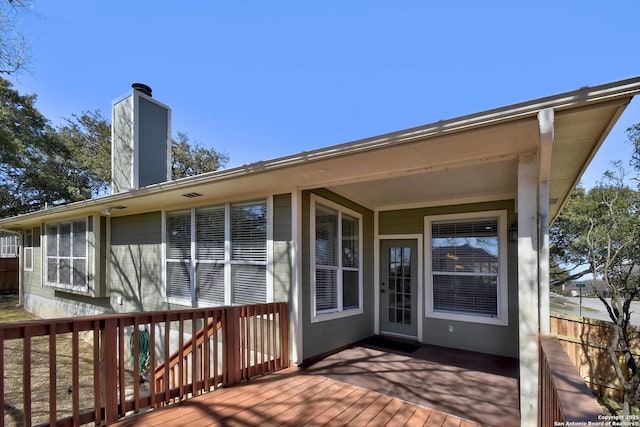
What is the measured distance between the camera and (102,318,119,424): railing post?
2.55m

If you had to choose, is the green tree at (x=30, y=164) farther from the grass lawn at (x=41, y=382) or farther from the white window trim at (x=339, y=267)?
the white window trim at (x=339, y=267)

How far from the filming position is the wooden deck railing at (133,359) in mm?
2297

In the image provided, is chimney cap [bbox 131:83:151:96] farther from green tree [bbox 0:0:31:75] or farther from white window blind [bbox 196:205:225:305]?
white window blind [bbox 196:205:225:305]

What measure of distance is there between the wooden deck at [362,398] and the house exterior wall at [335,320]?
1.09 ft

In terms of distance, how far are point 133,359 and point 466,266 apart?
4.62m

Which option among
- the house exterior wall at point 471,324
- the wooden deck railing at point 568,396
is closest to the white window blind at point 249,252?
the house exterior wall at point 471,324

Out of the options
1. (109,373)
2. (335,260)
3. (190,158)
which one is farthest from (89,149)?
(109,373)

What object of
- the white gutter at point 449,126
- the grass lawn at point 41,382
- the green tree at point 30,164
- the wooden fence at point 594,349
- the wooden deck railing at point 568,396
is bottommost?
the grass lawn at point 41,382

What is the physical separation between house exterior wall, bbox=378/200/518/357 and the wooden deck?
20.6 inches

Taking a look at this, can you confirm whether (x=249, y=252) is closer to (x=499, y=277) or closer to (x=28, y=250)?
(x=499, y=277)

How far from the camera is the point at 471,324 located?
4848mm

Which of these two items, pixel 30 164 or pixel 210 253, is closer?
pixel 210 253

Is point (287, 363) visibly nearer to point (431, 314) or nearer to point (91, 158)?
point (431, 314)

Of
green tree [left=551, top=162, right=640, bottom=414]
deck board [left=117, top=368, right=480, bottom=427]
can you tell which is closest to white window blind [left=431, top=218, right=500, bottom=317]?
green tree [left=551, top=162, right=640, bottom=414]
